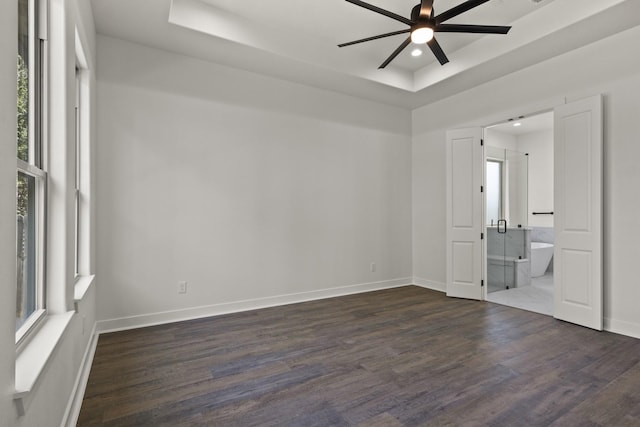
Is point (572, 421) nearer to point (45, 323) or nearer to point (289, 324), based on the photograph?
point (289, 324)

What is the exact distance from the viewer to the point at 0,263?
99cm

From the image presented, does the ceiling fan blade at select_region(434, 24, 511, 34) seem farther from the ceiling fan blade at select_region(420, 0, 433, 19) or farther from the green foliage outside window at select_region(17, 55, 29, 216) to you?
the green foliage outside window at select_region(17, 55, 29, 216)

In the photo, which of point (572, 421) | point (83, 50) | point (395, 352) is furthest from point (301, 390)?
point (83, 50)

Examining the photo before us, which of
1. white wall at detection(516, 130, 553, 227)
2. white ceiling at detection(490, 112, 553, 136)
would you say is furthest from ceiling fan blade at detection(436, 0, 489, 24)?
white wall at detection(516, 130, 553, 227)

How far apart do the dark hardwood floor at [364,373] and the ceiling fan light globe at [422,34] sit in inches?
107

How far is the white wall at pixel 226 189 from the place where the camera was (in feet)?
11.4

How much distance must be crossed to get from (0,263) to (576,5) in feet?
14.8

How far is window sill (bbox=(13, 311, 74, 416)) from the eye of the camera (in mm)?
1106

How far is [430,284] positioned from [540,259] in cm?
273

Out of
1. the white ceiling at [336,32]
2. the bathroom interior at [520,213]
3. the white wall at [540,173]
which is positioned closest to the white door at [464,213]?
the bathroom interior at [520,213]

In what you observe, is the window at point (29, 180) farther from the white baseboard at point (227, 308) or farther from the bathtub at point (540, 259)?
the bathtub at point (540, 259)

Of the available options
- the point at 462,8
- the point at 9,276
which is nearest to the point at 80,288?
the point at 9,276

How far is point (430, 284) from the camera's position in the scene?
540 centimetres

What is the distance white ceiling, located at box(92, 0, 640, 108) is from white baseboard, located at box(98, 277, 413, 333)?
9.51 feet
